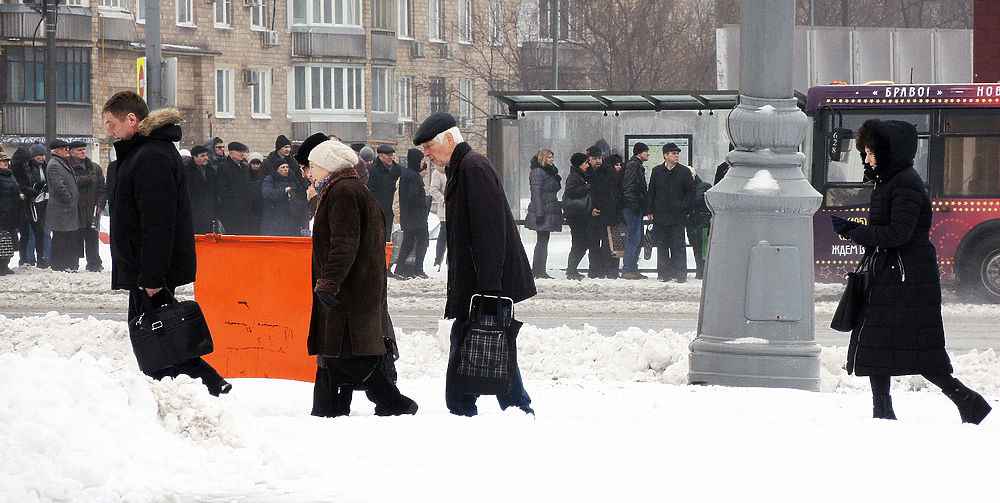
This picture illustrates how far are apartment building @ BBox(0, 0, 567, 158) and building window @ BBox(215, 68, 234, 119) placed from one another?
0.15 feet

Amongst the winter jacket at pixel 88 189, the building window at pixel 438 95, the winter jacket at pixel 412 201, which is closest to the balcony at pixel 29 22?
the building window at pixel 438 95

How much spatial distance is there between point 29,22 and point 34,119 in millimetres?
3042

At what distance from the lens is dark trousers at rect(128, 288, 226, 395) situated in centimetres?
827

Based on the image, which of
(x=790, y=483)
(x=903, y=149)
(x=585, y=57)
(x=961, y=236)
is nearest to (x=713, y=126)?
(x=961, y=236)

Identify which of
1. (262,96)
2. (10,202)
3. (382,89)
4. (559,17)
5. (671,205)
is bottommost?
(671,205)

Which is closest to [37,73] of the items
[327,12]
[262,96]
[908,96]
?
[262,96]

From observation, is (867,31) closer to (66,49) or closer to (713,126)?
(713,126)

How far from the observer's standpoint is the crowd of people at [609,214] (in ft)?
70.3

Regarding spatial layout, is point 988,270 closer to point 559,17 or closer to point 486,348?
point 486,348

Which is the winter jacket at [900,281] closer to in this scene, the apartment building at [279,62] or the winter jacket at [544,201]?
the winter jacket at [544,201]

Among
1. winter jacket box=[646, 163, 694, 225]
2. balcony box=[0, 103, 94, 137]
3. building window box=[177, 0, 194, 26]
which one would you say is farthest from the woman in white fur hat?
building window box=[177, 0, 194, 26]

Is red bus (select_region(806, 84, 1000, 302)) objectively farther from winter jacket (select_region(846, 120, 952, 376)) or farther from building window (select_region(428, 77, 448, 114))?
building window (select_region(428, 77, 448, 114))

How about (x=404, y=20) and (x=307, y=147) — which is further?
(x=404, y=20)

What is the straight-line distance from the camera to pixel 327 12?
63500mm
